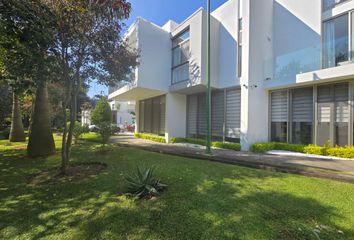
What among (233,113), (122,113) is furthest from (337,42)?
(122,113)

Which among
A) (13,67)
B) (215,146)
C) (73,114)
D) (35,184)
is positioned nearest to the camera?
(35,184)

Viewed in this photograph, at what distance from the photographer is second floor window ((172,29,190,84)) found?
15.4 metres

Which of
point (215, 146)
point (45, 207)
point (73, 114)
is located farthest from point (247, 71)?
point (45, 207)

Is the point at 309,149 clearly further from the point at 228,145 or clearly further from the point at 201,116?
the point at 201,116

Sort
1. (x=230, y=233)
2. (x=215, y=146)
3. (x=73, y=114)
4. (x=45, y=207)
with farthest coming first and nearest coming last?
(x=215, y=146), (x=73, y=114), (x=45, y=207), (x=230, y=233)

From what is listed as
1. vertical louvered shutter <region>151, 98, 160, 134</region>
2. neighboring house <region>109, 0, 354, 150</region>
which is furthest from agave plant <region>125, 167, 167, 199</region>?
vertical louvered shutter <region>151, 98, 160, 134</region>

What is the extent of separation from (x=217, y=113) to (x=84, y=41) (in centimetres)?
1012

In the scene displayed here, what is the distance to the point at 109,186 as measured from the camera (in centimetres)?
581

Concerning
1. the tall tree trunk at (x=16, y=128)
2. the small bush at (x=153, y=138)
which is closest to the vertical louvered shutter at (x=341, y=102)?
the small bush at (x=153, y=138)

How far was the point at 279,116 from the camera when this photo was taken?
12.4 metres

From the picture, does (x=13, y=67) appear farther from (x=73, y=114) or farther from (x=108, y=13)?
(x=108, y=13)

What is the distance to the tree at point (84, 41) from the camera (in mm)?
6250

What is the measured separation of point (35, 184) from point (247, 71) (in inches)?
436

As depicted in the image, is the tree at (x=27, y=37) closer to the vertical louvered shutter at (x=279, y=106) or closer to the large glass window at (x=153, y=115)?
the vertical louvered shutter at (x=279, y=106)
